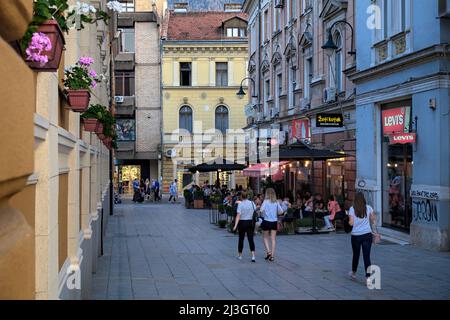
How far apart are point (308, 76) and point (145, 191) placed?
2153 cm

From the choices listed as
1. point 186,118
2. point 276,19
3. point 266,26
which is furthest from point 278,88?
point 186,118

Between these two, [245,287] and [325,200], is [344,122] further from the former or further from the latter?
[245,287]

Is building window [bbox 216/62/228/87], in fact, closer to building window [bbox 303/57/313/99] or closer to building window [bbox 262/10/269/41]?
building window [bbox 262/10/269/41]

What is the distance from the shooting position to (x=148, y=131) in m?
51.2

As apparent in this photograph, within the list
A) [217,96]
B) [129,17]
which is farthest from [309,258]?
[129,17]

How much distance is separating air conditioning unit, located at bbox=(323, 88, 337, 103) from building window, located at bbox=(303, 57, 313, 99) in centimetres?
324

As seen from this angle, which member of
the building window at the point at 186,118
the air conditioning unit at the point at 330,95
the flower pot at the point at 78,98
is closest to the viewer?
the flower pot at the point at 78,98

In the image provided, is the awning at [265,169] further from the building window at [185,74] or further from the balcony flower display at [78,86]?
the building window at [185,74]

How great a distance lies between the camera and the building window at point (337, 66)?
24672 mm

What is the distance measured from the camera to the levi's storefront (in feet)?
58.6

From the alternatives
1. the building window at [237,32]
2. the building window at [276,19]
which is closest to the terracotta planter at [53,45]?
the building window at [276,19]

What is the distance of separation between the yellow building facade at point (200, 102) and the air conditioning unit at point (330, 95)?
2444cm

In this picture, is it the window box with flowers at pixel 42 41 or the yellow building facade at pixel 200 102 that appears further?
the yellow building facade at pixel 200 102
